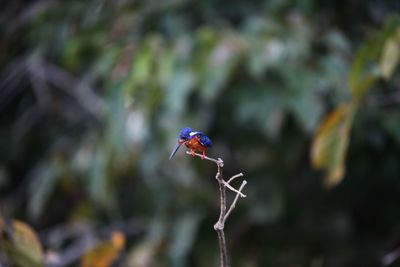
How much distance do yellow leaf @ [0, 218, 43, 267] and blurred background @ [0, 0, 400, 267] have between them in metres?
0.34

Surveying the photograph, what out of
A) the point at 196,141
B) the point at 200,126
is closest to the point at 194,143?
the point at 196,141

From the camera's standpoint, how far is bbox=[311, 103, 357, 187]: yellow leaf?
2.49 metres

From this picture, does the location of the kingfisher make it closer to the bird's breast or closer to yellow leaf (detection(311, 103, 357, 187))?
the bird's breast

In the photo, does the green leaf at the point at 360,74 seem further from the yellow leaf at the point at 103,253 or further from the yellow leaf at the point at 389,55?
the yellow leaf at the point at 103,253

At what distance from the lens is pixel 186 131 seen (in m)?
1.38

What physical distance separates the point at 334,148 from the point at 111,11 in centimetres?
184

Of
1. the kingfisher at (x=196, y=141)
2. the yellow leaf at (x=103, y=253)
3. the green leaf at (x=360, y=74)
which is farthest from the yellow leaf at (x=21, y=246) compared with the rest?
the green leaf at (x=360, y=74)

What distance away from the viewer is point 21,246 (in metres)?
2.32

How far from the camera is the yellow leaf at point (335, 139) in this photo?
249cm

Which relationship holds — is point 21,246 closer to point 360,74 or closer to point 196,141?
point 196,141

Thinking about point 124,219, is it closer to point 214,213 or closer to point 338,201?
point 214,213

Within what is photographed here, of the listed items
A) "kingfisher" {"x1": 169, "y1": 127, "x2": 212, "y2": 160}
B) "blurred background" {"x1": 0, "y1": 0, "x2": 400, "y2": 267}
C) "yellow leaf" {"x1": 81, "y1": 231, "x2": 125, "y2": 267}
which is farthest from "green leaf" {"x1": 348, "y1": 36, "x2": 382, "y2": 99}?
"kingfisher" {"x1": 169, "y1": 127, "x2": 212, "y2": 160}

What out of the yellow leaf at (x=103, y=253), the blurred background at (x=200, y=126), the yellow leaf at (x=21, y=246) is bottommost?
the yellow leaf at (x=21, y=246)

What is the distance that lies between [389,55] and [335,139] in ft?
1.32
